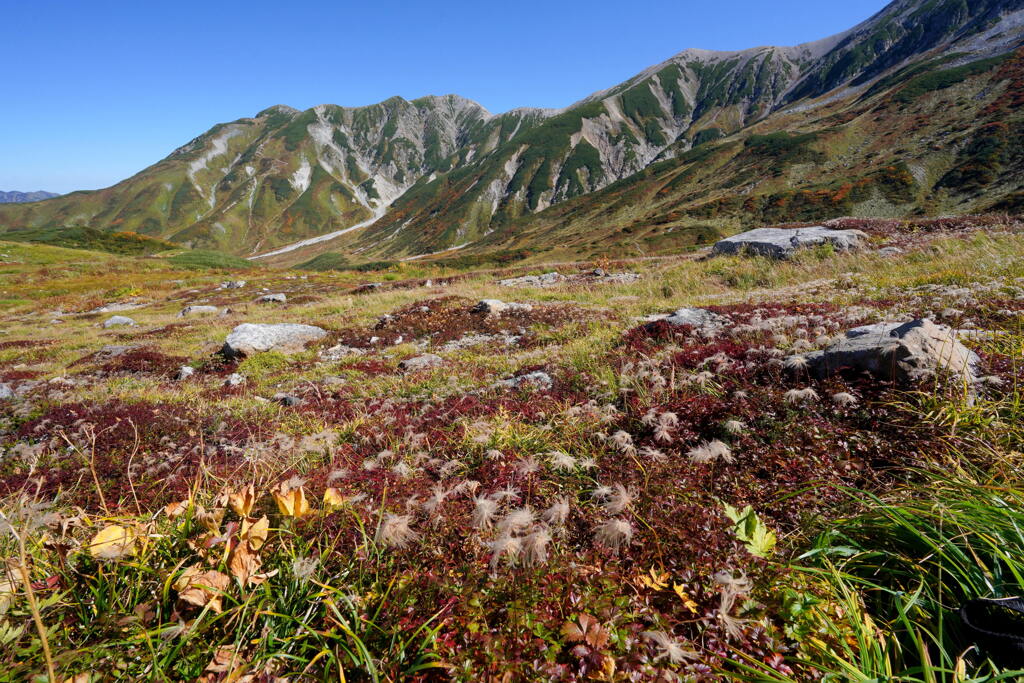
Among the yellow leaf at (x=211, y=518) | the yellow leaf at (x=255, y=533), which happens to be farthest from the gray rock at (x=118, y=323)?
the yellow leaf at (x=255, y=533)

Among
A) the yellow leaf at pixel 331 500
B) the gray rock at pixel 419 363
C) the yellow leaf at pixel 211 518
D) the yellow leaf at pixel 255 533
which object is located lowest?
the gray rock at pixel 419 363

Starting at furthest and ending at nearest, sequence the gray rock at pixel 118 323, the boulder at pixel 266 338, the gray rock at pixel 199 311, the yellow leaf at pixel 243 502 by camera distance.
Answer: the gray rock at pixel 199 311
the gray rock at pixel 118 323
the boulder at pixel 266 338
the yellow leaf at pixel 243 502

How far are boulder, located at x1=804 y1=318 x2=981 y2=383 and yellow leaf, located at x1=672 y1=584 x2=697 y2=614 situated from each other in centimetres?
302

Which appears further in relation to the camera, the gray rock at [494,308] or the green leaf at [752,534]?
the gray rock at [494,308]

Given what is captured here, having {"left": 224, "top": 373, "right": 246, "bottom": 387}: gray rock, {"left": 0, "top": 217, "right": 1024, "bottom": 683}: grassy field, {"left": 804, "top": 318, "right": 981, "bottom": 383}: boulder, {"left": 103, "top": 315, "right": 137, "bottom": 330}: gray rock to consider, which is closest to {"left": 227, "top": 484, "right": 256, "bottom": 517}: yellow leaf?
{"left": 0, "top": 217, "right": 1024, "bottom": 683}: grassy field

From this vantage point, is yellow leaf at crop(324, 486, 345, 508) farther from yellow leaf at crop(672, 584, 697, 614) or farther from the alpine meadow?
yellow leaf at crop(672, 584, 697, 614)

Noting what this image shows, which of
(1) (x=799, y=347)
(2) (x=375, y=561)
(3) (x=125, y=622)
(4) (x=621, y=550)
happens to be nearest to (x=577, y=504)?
(4) (x=621, y=550)

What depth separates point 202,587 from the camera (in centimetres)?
184

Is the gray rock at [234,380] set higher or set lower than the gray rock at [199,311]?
lower

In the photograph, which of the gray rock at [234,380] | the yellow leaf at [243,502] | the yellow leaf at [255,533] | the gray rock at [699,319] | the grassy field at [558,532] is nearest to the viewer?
the grassy field at [558,532]

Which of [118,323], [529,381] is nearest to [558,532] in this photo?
[529,381]

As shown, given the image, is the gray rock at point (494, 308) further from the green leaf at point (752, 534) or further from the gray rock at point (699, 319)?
the green leaf at point (752, 534)

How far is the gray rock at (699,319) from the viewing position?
25.1ft

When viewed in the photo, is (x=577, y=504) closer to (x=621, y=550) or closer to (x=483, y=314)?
(x=621, y=550)
